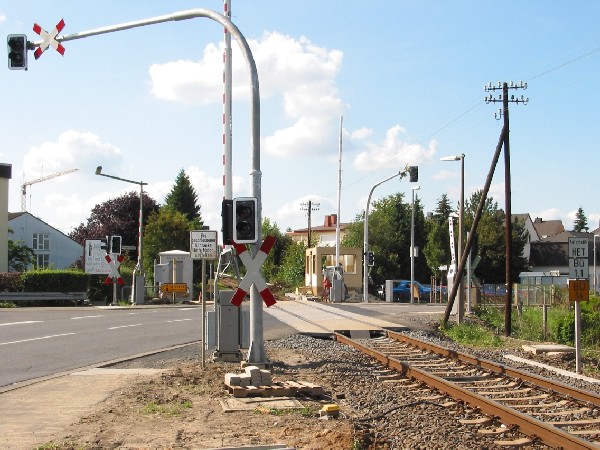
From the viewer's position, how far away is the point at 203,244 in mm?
13789

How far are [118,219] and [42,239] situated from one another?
29.3ft

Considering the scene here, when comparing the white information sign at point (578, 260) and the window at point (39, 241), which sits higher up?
the window at point (39, 241)

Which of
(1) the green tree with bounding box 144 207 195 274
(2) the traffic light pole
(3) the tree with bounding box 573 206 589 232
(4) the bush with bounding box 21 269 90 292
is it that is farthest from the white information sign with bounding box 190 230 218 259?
(3) the tree with bounding box 573 206 589 232

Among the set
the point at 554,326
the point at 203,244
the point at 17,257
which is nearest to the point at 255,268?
the point at 203,244

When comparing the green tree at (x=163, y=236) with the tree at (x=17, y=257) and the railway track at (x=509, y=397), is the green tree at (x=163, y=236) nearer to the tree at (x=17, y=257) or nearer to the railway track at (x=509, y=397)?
the tree at (x=17, y=257)

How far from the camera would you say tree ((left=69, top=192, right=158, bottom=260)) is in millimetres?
77750

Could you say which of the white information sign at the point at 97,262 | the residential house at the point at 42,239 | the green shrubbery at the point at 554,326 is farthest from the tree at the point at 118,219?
the green shrubbery at the point at 554,326

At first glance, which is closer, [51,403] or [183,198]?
[51,403]

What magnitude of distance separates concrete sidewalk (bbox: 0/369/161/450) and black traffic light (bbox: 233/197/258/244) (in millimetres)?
2796

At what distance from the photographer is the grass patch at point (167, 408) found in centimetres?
955

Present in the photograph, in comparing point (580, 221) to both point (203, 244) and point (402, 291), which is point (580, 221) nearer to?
point (402, 291)

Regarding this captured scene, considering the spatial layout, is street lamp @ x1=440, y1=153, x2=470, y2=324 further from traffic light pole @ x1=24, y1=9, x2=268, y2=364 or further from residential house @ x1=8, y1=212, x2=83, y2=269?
residential house @ x1=8, y1=212, x2=83, y2=269

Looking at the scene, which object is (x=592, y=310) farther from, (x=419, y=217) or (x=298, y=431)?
(x=419, y=217)

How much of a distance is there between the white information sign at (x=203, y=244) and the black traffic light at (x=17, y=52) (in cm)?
420
